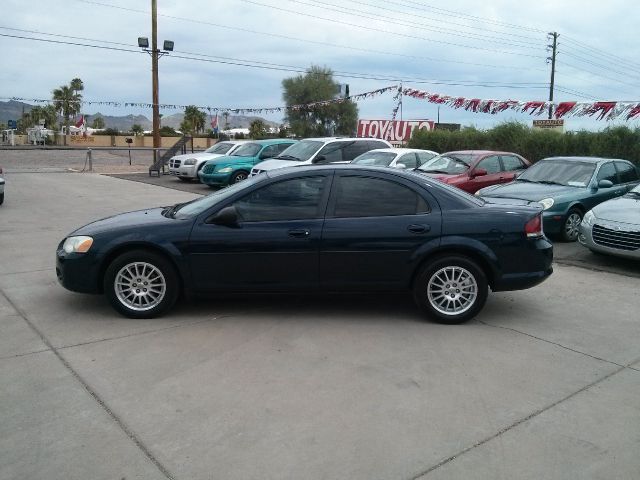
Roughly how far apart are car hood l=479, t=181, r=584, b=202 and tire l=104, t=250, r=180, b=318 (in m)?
6.59

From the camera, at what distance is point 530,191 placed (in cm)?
1029

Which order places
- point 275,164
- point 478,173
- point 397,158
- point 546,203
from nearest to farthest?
point 546,203
point 478,173
point 397,158
point 275,164

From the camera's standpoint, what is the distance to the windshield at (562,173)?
10727 millimetres

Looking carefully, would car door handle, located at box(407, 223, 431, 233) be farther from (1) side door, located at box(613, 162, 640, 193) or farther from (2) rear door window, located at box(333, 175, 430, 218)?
(1) side door, located at box(613, 162, 640, 193)

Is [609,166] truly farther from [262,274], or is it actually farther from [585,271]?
[262,274]

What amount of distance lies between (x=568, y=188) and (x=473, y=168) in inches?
107

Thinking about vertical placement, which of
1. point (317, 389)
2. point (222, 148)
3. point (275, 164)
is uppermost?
point (222, 148)

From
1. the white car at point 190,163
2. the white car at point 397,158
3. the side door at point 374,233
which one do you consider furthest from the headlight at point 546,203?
the white car at point 190,163

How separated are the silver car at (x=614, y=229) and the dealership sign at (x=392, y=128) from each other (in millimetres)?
16848

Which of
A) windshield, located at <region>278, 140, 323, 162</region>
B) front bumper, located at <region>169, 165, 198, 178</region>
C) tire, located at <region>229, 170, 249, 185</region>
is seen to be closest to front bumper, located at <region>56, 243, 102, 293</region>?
windshield, located at <region>278, 140, 323, 162</region>

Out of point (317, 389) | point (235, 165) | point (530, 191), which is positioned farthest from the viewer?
point (235, 165)

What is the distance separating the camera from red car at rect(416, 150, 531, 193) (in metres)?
12.7

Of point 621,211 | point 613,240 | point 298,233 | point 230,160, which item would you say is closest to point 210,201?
point 298,233

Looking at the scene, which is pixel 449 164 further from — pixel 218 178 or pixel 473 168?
pixel 218 178
